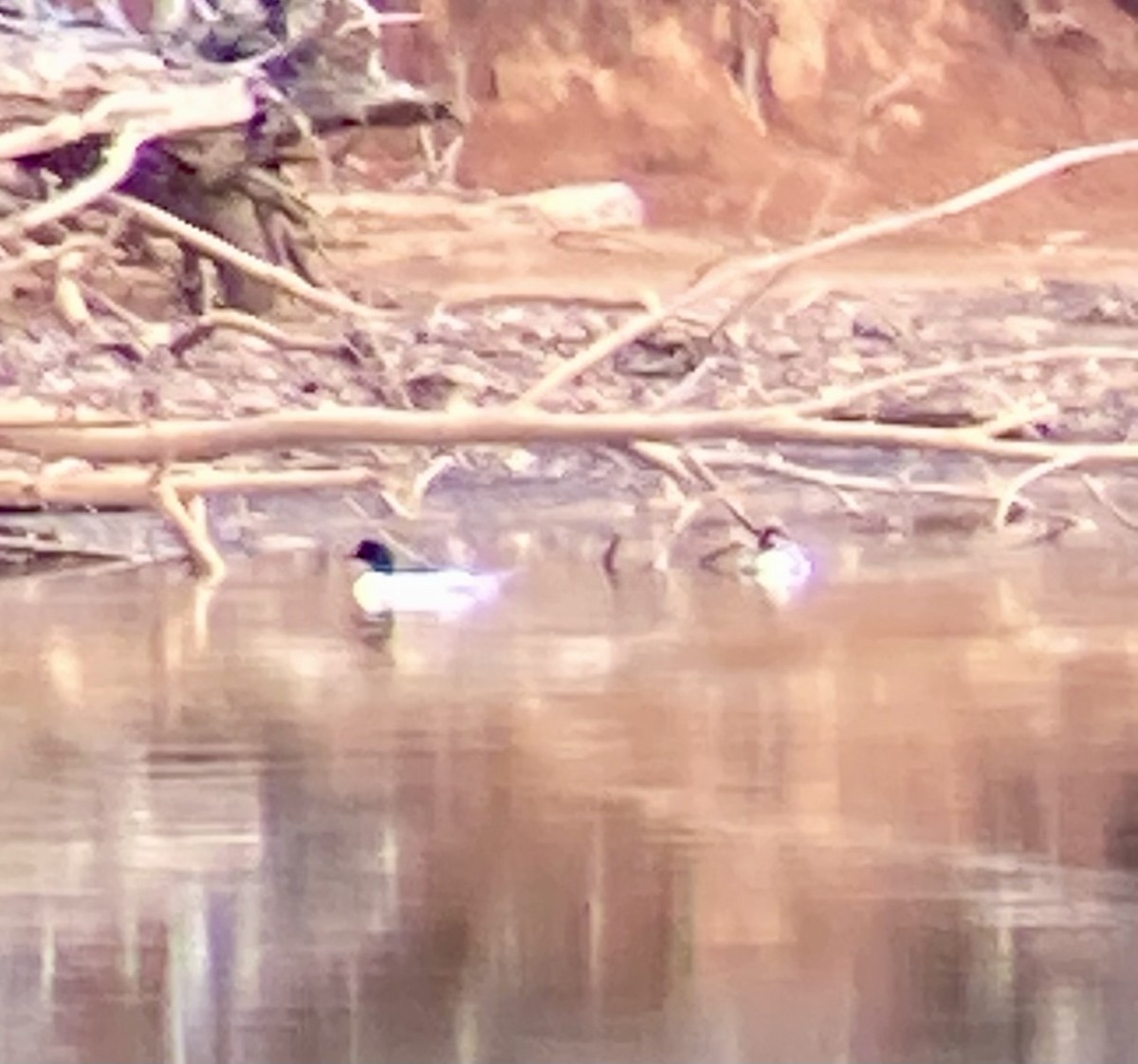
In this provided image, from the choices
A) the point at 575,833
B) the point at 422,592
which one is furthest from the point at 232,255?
the point at 575,833

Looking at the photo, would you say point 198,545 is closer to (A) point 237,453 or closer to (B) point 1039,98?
(A) point 237,453

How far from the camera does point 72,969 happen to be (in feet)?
2.50

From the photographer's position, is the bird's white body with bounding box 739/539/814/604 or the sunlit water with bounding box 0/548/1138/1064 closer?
the sunlit water with bounding box 0/548/1138/1064

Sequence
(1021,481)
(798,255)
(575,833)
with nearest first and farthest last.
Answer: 1. (575,833)
2. (798,255)
3. (1021,481)

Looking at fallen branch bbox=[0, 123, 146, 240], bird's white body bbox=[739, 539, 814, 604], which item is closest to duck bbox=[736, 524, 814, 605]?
bird's white body bbox=[739, 539, 814, 604]

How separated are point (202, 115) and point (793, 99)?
1.53 feet

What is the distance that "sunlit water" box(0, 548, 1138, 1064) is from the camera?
0.72 m

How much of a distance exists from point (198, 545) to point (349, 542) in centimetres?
11

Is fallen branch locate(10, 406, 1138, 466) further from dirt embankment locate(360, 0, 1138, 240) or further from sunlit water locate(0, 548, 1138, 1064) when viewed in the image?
dirt embankment locate(360, 0, 1138, 240)

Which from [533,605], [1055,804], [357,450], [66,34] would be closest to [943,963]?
[1055,804]

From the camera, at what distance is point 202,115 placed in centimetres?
175

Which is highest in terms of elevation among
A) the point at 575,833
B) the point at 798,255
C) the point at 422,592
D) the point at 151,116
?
the point at 151,116

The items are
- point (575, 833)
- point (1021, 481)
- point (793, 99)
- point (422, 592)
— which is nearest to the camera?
point (575, 833)

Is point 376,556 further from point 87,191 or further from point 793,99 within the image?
point 793,99
